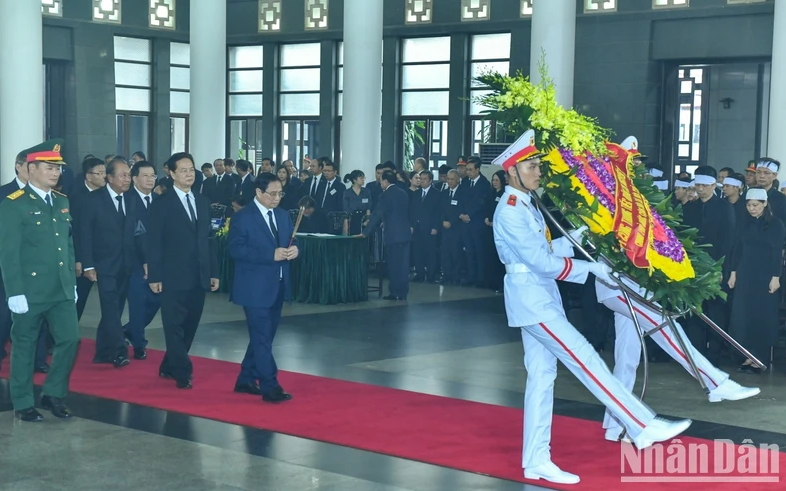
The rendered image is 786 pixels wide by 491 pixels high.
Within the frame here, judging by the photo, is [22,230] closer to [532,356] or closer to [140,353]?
[140,353]

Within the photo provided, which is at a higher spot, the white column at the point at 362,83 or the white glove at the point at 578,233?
the white column at the point at 362,83

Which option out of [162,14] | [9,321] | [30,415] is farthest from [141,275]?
[162,14]

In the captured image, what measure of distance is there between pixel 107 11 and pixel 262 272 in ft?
57.3

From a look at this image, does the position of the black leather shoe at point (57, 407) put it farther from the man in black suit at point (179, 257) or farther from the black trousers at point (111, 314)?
the black trousers at point (111, 314)

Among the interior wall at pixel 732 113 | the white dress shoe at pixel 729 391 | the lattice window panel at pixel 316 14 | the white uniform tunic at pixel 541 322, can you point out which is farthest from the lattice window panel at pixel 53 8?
the white uniform tunic at pixel 541 322

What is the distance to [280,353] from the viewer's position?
34.8ft

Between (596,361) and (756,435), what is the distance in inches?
76.2

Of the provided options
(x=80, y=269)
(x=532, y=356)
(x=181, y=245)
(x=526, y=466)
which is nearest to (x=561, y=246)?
(x=532, y=356)

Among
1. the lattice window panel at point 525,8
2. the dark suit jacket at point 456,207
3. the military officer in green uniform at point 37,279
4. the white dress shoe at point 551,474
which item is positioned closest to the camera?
the white dress shoe at point 551,474

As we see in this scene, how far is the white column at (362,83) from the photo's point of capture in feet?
65.0

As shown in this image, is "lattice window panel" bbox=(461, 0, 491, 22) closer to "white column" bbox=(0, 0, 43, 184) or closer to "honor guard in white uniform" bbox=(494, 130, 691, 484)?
"white column" bbox=(0, 0, 43, 184)

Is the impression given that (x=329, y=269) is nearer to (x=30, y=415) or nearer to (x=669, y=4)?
(x=30, y=415)

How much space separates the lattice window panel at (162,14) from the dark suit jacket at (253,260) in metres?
17.7

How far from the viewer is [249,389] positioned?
8.68 meters
